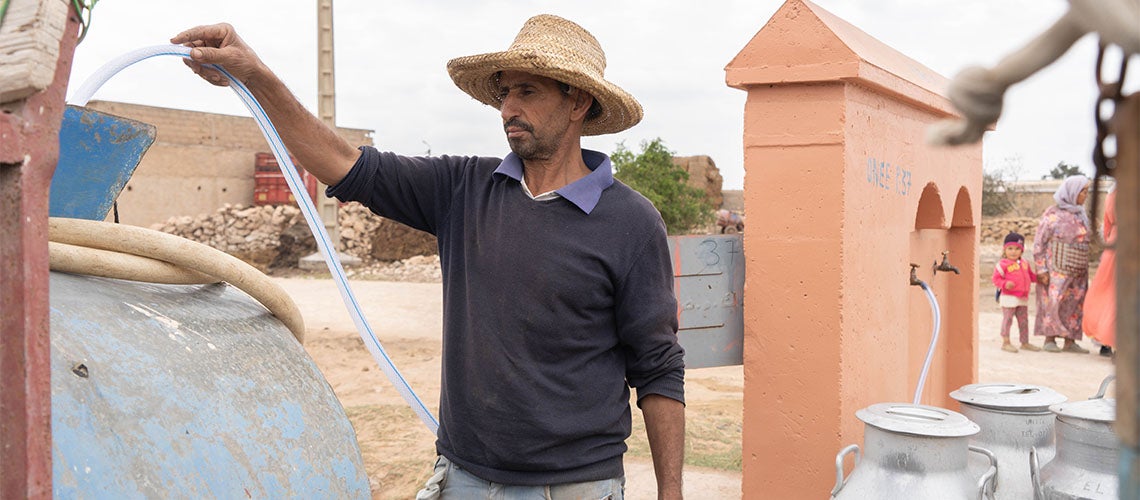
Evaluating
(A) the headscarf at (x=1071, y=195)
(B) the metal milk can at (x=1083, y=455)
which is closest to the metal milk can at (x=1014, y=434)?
(B) the metal milk can at (x=1083, y=455)

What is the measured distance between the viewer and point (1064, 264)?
8906 mm

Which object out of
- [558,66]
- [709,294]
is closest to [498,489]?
[558,66]

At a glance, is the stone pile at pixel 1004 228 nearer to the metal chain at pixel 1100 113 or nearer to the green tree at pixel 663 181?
the green tree at pixel 663 181

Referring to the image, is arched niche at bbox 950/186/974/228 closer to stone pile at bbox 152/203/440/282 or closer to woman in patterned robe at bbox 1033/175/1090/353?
woman in patterned robe at bbox 1033/175/1090/353

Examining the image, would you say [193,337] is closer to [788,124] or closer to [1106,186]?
[788,124]

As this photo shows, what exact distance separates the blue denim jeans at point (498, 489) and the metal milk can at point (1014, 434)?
1612mm

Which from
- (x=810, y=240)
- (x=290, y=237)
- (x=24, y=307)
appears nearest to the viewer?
(x=24, y=307)

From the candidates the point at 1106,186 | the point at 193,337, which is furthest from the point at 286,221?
the point at 193,337

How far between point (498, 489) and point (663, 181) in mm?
12751

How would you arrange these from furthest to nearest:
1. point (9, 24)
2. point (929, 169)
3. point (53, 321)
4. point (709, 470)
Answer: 1. point (709, 470)
2. point (929, 169)
3. point (53, 321)
4. point (9, 24)

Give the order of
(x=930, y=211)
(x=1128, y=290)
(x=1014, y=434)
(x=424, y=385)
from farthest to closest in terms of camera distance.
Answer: (x=424, y=385)
(x=930, y=211)
(x=1014, y=434)
(x=1128, y=290)

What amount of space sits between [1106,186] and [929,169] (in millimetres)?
4357

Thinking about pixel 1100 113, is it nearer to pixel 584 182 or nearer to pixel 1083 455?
pixel 584 182

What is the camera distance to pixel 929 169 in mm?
4203
